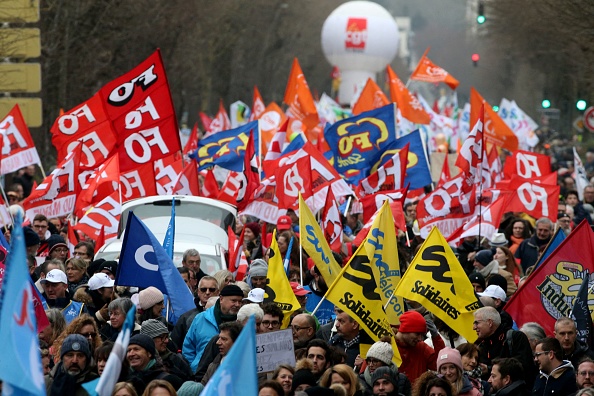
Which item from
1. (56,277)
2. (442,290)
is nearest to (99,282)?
(56,277)

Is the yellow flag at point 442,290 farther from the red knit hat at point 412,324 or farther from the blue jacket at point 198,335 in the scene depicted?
the blue jacket at point 198,335

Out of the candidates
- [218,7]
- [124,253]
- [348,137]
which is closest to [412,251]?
[348,137]

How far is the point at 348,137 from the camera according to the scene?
2072cm

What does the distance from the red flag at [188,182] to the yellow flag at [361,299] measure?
9057 mm

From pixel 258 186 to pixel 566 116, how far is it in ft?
186

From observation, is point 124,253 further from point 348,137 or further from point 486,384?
point 348,137

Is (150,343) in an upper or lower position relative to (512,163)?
upper

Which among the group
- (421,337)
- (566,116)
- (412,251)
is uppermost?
(421,337)

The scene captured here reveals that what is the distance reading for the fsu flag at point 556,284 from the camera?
1145 cm

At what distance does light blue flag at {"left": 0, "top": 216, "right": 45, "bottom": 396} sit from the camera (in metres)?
6.13

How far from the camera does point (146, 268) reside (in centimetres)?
1159

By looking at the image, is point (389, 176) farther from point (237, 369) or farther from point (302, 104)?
point (237, 369)

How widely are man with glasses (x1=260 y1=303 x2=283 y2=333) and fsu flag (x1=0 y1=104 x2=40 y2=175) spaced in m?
8.59

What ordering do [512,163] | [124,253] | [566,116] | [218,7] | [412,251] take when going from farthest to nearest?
[566,116], [218,7], [512,163], [412,251], [124,253]
